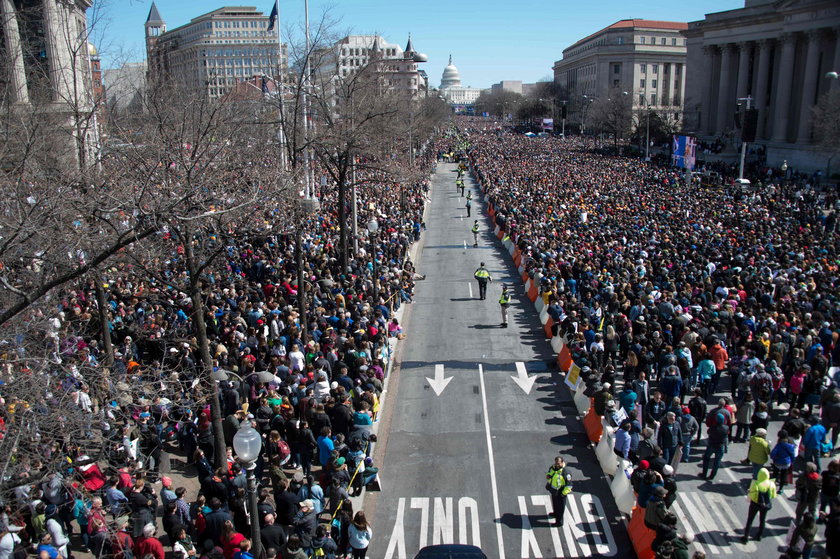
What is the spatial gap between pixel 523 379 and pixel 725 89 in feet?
252

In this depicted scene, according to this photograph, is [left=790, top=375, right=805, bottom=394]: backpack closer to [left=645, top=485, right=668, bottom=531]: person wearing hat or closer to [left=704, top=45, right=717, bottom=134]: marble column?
[left=645, top=485, right=668, bottom=531]: person wearing hat

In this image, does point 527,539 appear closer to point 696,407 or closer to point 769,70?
point 696,407

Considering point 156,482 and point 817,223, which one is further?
point 817,223

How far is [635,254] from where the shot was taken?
25766 millimetres

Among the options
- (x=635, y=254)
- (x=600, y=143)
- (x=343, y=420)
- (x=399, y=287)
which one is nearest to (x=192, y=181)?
(x=343, y=420)

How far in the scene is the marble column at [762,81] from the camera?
7456cm

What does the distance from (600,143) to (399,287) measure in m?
82.4

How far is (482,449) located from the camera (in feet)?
46.0

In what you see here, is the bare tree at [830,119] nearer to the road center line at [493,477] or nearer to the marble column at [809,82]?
the marble column at [809,82]

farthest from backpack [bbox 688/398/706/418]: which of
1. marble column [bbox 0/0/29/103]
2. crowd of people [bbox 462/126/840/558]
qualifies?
marble column [bbox 0/0/29/103]

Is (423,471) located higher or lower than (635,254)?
lower

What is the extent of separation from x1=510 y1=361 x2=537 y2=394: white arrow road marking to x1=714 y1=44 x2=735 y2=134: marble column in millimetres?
73917

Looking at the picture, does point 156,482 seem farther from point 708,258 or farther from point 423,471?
point 708,258

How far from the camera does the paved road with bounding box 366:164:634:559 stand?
1112cm
